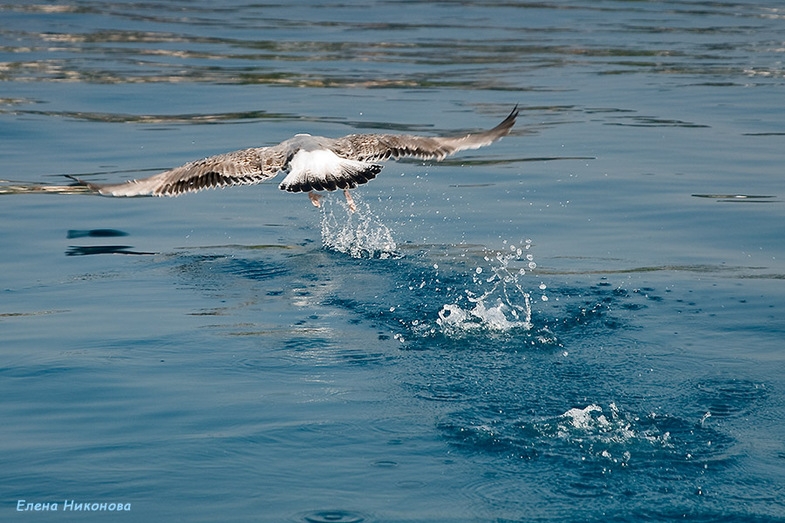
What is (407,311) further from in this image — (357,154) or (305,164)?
(357,154)

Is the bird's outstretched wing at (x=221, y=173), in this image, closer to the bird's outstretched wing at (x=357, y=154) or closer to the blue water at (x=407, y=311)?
the bird's outstretched wing at (x=357, y=154)

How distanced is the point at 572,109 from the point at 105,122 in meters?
6.20

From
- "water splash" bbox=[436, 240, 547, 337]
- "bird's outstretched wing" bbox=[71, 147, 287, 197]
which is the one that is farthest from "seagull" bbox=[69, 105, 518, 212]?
"water splash" bbox=[436, 240, 547, 337]

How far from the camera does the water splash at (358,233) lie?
349 inches

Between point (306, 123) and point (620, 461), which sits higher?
point (306, 123)

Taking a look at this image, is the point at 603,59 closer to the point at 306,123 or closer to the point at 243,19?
the point at 306,123

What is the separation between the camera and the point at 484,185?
11.5 metres

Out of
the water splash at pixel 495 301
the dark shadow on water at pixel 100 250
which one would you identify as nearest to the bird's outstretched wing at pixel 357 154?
the water splash at pixel 495 301

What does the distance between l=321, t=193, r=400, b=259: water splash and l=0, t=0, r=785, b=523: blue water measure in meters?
0.04

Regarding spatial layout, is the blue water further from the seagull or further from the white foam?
the seagull

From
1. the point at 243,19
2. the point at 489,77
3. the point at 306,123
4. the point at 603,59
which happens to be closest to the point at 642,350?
the point at 306,123

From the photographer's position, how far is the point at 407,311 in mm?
7172

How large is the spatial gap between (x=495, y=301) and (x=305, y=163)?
192 centimetres

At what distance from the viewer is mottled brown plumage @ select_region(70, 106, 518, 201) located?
8.14m
